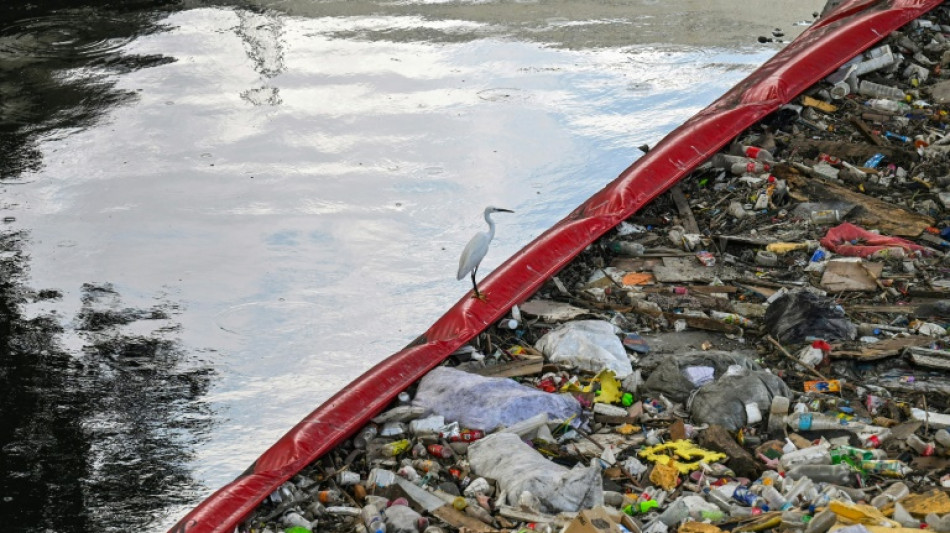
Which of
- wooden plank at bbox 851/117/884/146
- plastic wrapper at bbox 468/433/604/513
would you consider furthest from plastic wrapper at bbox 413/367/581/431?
wooden plank at bbox 851/117/884/146

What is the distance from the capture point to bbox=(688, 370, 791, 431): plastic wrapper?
4156 mm

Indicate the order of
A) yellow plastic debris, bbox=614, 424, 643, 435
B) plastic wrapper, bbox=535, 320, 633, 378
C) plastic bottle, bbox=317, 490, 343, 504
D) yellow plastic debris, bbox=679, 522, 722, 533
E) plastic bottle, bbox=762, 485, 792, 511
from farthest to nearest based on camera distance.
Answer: plastic wrapper, bbox=535, 320, 633, 378
yellow plastic debris, bbox=614, 424, 643, 435
plastic bottle, bbox=317, 490, 343, 504
plastic bottle, bbox=762, 485, 792, 511
yellow plastic debris, bbox=679, 522, 722, 533

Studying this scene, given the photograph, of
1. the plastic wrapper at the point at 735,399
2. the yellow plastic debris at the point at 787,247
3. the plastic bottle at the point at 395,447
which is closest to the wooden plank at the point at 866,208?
the yellow plastic debris at the point at 787,247

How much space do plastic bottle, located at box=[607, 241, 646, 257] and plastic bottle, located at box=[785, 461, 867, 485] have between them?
77.8 inches

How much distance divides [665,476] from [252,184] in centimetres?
368

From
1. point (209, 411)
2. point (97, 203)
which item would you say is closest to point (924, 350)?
point (209, 411)

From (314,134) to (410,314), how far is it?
7.44 ft

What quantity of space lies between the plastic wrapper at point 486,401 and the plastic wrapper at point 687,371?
38 centimetres

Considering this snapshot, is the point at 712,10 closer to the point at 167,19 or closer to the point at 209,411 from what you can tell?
the point at 167,19

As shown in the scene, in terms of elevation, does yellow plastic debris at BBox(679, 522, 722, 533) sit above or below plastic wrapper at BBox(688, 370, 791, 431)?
below

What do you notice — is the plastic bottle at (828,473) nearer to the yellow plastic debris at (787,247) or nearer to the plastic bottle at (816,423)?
the plastic bottle at (816,423)

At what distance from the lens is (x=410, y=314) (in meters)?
5.38

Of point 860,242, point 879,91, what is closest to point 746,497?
point 860,242

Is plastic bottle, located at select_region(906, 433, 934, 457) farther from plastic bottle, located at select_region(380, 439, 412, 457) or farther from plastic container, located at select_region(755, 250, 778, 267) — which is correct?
plastic bottle, located at select_region(380, 439, 412, 457)
